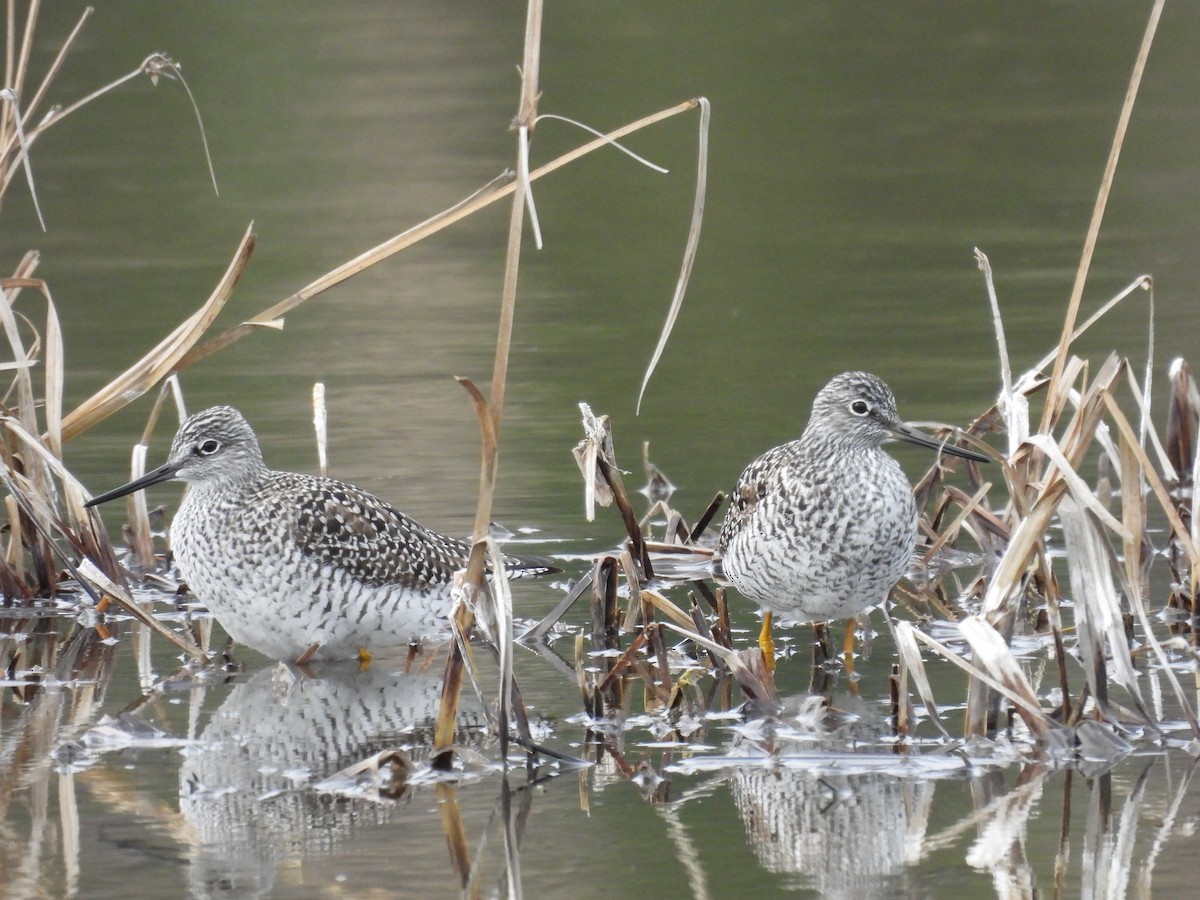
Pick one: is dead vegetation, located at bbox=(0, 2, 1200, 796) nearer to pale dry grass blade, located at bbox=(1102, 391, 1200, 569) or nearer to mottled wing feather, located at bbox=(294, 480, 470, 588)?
pale dry grass blade, located at bbox=(1102, 391, 1200, 569)

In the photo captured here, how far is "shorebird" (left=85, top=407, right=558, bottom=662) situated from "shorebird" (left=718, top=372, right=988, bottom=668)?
4.10 feet

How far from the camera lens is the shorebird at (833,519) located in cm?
739

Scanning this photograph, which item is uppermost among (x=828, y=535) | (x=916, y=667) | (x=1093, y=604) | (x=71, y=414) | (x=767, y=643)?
(x=71, y=414)

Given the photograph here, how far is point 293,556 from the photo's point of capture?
25.6 feet

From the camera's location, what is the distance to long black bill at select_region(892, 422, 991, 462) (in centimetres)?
763

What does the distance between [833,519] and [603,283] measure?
8775 mm

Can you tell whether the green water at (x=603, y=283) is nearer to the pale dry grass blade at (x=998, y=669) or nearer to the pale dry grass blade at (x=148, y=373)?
the pale dry grass blade at (x=998, y=669)

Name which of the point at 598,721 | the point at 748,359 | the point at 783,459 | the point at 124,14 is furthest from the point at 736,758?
the point at 124,14

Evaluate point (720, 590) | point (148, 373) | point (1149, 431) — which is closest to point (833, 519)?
point (720, 590)

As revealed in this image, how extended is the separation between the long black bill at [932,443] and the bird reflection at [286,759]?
6.80 ft

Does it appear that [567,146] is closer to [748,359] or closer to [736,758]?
[748,359]

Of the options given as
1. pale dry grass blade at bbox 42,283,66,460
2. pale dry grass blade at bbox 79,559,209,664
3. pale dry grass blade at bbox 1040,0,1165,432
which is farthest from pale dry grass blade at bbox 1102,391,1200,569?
pale dry grass blade at bbox 42,283,66,460

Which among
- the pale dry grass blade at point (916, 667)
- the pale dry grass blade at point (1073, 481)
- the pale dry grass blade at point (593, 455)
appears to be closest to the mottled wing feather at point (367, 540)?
the pale dry grass blade at point (593, 455)

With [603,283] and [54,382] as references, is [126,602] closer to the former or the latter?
[54,382]
